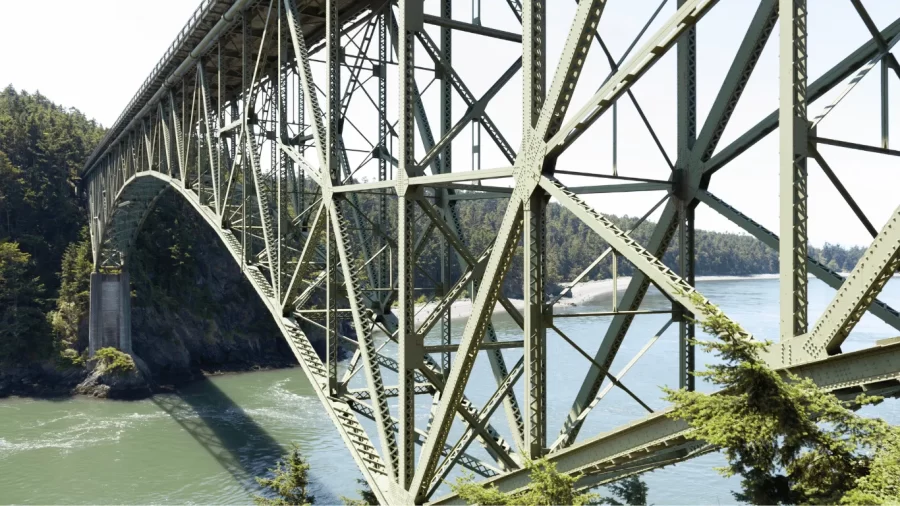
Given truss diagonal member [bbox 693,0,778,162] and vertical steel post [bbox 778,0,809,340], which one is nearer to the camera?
vertical steel post [bbox 778,0,809,340]

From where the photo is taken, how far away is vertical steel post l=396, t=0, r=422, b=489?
25.3ft

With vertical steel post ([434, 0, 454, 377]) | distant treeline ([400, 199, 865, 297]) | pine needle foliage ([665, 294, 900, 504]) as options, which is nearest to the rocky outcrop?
vertical steel post ([434, 0, 454, 377])

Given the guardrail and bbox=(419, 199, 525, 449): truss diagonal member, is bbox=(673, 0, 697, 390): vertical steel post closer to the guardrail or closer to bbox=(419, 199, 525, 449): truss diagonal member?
bbox=(419, 199, 525, 449): truss diagonal member

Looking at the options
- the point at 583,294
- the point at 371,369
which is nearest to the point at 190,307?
the point at 371,369

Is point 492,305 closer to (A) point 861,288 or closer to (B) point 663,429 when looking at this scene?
(B) point 663,429

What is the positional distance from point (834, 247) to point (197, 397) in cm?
11899

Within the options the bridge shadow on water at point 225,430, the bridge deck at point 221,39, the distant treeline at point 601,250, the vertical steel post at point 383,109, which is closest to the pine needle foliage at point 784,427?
the vertical steel post at point 383,109

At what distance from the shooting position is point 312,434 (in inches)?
1123

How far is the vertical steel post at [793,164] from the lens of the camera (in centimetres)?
354

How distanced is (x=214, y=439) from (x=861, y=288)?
29.0 metres

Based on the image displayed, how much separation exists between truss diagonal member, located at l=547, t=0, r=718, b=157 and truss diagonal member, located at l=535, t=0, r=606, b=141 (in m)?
0.14

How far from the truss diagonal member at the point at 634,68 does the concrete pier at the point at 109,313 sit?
41026mm

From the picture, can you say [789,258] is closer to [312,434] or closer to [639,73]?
[639,73]

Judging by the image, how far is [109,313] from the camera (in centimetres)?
4147
